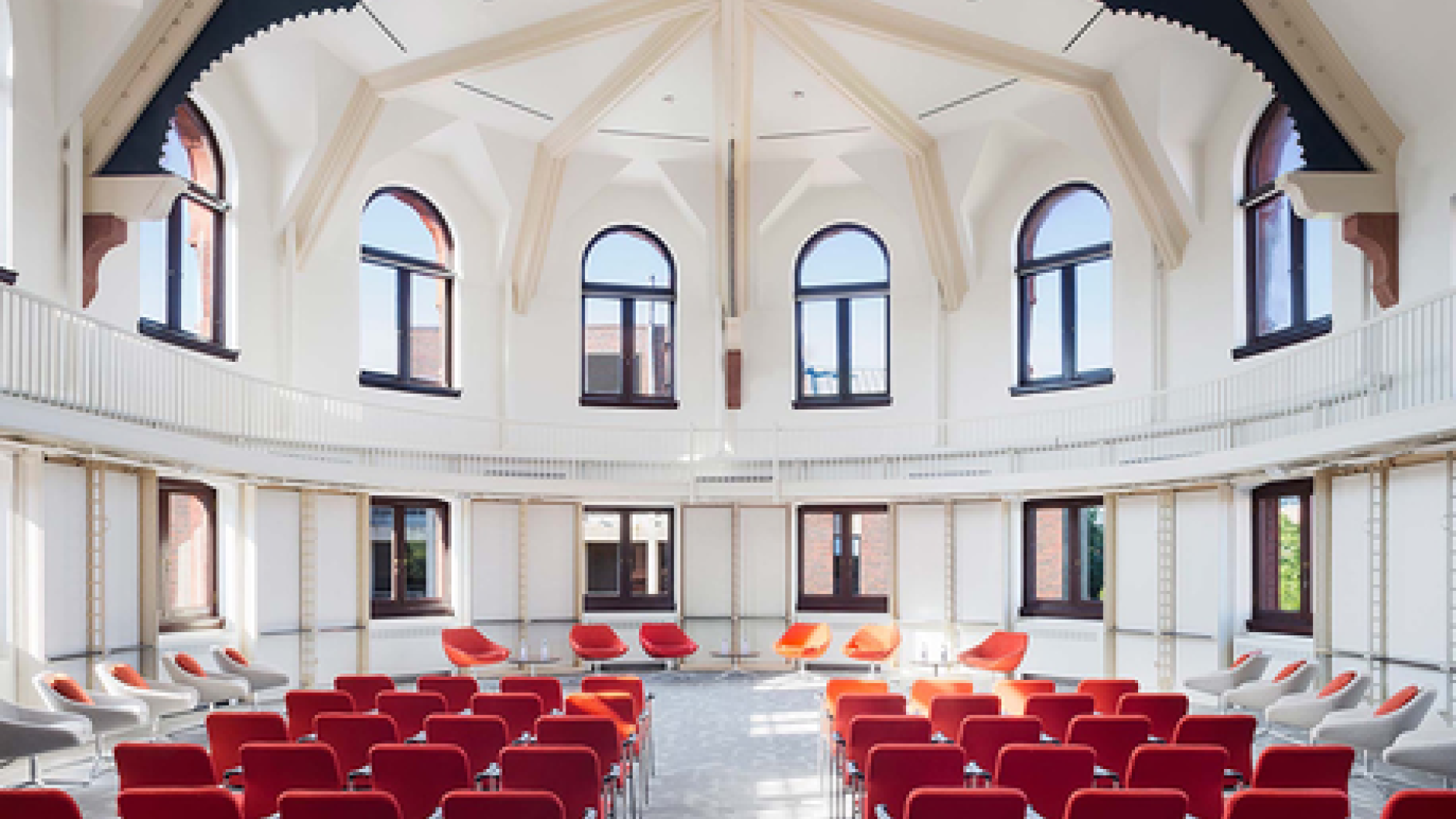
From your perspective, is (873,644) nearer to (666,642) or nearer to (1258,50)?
(666,642)

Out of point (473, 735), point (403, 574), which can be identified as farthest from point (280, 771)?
point (403, 574)

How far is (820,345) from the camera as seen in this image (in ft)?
60.6

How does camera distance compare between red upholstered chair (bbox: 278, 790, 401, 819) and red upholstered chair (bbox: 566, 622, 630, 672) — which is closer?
red upholstered chair (bbox: 278, 790, 401, 819)

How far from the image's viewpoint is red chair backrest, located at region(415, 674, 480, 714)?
9.37m

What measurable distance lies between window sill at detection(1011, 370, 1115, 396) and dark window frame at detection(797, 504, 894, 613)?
9.49 feet

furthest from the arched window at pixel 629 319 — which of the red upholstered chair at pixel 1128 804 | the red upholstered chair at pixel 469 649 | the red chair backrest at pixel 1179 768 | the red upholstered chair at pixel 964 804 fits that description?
the red upholstered chair at pixel 1128 804

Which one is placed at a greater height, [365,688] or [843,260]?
[843,260]

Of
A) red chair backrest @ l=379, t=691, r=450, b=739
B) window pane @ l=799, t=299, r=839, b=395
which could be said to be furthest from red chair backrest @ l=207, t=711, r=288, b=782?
window pane @ l=799, t=299, r=839, b=395

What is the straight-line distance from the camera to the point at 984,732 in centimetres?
722

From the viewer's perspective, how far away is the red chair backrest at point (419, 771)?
20.2 ft

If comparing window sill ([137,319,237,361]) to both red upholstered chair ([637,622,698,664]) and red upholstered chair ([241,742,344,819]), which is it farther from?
red upholstered chair ([241,742,344,819])

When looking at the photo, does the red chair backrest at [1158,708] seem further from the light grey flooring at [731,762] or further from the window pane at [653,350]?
the window pane at [653,350]

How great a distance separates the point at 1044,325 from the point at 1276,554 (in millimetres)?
4813

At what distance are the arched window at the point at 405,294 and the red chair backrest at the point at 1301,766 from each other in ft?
42.5
